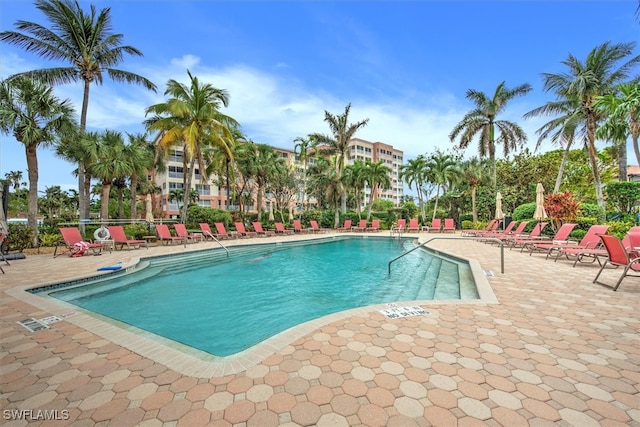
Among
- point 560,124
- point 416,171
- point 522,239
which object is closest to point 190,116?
point 522,239

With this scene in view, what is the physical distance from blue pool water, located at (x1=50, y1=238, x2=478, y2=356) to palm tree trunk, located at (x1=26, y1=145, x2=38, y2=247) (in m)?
6.82

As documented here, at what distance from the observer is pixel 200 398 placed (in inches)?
84.4

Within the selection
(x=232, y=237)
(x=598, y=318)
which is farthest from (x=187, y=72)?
(x=598, y=318)

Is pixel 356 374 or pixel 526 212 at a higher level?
pixel 526 212

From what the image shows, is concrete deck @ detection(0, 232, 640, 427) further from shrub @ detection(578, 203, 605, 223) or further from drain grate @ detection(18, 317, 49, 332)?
shrub @ detection(578, 203, 605, 223)

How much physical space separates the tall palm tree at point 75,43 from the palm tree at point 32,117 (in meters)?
1.87

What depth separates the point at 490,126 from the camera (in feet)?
79.8

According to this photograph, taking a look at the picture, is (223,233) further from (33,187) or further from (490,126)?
(490,126)

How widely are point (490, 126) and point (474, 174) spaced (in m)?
4.22

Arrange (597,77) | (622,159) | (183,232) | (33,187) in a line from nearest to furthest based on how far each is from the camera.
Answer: (33,187) < (183,232) < (597,77) < (622,159)

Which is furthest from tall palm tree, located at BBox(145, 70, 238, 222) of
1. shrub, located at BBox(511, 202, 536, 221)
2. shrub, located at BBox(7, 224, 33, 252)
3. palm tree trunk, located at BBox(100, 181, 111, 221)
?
shrub, located at BBox(511, 202, 536, 221)

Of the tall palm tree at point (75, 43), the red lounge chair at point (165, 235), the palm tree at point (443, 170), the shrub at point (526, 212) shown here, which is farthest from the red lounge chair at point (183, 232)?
the palm tree at point (443, 170)

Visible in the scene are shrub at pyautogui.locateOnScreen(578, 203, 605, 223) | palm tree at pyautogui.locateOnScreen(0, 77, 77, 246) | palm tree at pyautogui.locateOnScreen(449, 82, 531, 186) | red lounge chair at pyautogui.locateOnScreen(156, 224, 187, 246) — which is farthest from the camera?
palm tree at pyautogui.locateOnScreen(449, 82, 531, 186)

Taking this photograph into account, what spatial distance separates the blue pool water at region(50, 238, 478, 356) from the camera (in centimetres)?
476
